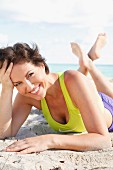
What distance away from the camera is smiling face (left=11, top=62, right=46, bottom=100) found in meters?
3.33

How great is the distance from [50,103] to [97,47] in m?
1.89

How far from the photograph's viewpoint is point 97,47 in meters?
5.46

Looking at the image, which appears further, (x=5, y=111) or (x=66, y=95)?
(x=5, y=111)

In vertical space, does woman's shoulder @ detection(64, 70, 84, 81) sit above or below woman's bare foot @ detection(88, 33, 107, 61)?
above

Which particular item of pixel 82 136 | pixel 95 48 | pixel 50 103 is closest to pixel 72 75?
pixel 50 103

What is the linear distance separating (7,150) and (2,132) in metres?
0.75

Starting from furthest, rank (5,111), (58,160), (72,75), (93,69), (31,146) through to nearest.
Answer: (93,69)
(5,111)
(72,75)
(31,146)
(58,160)

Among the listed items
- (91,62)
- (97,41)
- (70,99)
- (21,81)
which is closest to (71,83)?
(70,99)

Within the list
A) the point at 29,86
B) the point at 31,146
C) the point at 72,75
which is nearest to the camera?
the point at 31,146

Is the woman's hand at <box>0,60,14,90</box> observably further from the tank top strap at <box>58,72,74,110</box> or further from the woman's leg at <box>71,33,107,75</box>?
the woman's leg at <box>71,33,107,75</box>

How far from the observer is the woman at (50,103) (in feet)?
10.2

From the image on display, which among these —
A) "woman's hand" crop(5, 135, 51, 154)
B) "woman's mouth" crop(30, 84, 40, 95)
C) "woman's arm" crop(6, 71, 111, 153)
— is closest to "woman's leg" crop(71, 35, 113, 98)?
"woman's arm" crop(6, 71, 111, 153)

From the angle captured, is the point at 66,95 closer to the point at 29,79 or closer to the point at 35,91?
the point at 35,91

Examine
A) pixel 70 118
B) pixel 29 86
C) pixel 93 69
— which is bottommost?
pixel 70 118
